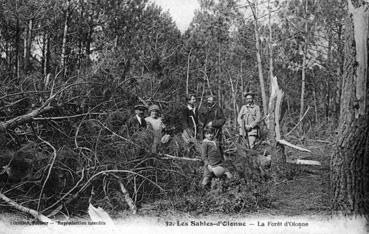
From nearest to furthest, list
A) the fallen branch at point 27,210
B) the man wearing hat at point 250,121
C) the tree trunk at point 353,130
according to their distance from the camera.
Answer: the tree trunk at point 353,130 → the fallen branch at point 27,210 → the man wearing hat at point 250,121

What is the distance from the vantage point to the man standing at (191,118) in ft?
19.7

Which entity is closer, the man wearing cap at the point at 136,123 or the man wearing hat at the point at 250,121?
the man wearing cap at the point at 136,123

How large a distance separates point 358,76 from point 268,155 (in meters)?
2.89

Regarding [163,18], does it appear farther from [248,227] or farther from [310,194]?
[248,227]

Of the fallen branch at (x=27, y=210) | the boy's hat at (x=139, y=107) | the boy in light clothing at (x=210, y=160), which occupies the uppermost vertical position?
the boy's hat at (x=139, y=107)

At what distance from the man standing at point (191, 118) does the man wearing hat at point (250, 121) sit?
0.86 meters

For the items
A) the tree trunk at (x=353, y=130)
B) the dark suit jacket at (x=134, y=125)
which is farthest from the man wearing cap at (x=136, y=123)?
the tree trunk at (x=353, y=130)

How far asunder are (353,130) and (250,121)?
10.8 feet

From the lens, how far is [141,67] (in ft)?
28.2

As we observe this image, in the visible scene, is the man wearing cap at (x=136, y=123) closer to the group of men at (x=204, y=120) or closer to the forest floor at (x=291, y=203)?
the group of men at (x=204, y=120)

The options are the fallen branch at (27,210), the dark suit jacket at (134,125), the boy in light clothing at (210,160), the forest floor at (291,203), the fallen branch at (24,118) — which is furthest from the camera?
the dark suit jacket at (134,125)

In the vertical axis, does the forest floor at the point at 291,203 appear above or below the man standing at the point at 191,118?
below

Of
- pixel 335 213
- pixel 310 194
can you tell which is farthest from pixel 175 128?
pixel 335 213

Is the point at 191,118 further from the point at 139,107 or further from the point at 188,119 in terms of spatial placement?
the point at 139,107
